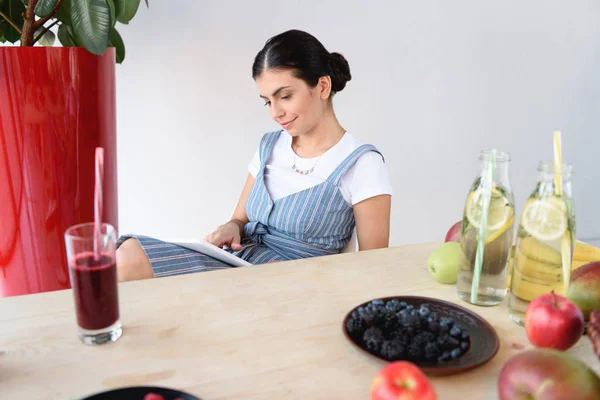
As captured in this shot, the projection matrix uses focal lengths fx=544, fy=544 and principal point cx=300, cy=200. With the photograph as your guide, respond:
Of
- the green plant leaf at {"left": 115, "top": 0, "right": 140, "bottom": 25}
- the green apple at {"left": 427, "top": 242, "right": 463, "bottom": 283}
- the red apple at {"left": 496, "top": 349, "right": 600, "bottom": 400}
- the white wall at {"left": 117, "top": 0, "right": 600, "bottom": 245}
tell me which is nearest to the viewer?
the red apple at {"left": 496, "top": 349, "right": 600, "bottom": 400}

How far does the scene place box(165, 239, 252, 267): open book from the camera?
127 cm

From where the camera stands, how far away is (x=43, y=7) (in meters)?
1.57

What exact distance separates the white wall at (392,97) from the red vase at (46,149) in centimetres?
59

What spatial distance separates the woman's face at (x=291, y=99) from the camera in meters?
1.63

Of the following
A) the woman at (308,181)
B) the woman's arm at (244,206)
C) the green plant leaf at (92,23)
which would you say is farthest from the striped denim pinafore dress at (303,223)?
the green plant leaf at (92,23)

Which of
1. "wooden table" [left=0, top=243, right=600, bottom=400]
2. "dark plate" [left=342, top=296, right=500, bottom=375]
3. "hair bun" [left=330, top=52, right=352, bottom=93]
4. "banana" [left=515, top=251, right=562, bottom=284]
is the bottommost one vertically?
"wooden table" [left=0, top=243, right=600, bottom=400]

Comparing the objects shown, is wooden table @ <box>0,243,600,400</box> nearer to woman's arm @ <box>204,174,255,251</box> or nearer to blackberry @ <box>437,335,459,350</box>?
blackberry @ <box>437,335,459,350</box>

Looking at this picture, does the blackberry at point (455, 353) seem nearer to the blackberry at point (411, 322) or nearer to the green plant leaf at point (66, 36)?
the blackberry at point (411, 322)

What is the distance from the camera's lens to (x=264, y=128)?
2.49 m

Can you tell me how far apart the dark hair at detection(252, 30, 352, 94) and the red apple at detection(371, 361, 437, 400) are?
3.75 ft

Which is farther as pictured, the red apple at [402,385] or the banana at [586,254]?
the banana at [586,254]

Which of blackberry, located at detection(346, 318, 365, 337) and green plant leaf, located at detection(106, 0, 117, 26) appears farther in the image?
green plant leaf, located at detection(106, 0, 117, 26)

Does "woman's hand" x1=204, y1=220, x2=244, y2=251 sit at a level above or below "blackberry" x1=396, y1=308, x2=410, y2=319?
below

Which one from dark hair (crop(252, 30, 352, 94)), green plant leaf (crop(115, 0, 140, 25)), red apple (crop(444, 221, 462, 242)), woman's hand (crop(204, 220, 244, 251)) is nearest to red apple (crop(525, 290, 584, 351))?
red apple (crop(444, 221, 462, 242))
